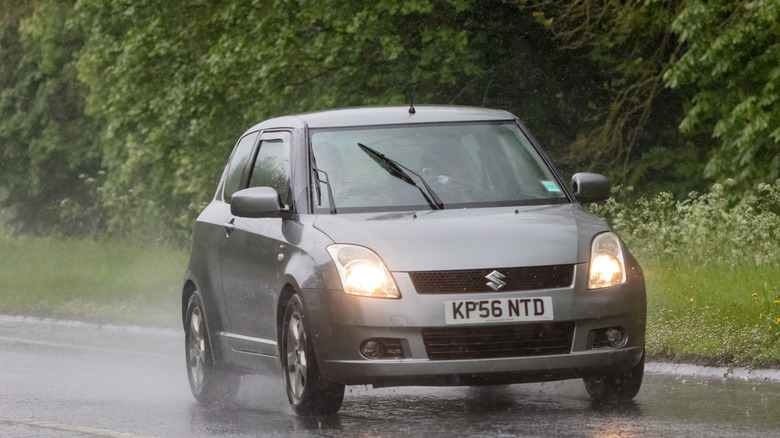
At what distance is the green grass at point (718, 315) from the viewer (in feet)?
35.4

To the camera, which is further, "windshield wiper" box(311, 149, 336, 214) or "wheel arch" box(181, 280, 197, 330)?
"wheel arch" box(181, 280, 197, 330)

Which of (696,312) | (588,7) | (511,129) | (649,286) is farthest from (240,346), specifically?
(588,7)

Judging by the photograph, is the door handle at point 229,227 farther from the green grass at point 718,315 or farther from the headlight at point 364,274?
the green grass at point 718,315

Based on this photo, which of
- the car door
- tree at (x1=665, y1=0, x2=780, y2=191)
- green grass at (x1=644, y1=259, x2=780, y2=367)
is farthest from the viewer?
tree at (x1=665, y1=0, x2=780, y2=191)

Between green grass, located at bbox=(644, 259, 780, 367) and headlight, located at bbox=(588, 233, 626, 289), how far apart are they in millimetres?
2114

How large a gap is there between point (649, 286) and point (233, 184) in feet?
15.8

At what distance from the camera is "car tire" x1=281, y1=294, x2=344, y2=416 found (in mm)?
8648

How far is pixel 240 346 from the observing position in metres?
10.0

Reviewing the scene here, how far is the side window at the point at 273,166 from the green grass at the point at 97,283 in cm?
721

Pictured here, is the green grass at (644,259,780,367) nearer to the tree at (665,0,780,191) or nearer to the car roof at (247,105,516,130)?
the car roof at (247,105,516,130)

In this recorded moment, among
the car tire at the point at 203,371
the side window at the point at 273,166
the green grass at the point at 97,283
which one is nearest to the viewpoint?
the side window at the point at 273,166

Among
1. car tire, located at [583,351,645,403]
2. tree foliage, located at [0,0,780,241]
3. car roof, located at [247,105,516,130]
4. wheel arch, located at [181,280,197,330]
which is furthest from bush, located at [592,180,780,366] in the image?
wheel arch, located at [181,280,197,330]

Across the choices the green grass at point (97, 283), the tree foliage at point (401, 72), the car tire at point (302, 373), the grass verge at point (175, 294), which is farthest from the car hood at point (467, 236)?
the tree foliage at point (401, 72)

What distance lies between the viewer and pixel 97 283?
75.2ft
